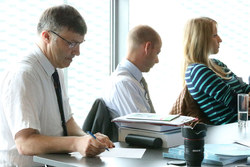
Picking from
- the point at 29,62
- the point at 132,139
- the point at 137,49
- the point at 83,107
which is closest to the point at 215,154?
the point at 132,139

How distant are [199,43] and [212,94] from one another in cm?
54

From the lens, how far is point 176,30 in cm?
452

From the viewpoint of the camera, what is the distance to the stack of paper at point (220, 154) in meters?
1.45

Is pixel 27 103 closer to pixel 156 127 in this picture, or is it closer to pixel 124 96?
pixel 156 127

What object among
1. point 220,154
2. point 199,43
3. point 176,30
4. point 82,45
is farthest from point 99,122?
point 176,30

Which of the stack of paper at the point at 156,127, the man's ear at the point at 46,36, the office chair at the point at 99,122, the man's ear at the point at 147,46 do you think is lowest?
the office chair at the point at 99,122

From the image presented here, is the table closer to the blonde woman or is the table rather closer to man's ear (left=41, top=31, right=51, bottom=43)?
man's ear (left=41, top=31, right=51, bottom=43)

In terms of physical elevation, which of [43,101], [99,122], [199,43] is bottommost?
[99,122]

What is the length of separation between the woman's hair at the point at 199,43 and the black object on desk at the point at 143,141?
5.39ft

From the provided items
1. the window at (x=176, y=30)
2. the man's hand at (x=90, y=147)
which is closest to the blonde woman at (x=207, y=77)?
the window at (x=176, y=30)

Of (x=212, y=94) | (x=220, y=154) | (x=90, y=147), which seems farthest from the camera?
(x=212, y=94)

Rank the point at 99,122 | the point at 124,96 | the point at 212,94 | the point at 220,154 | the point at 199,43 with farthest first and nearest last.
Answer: the point at 199,43 → the point at 212,94 → the point at 124,96 → the point at 99,122 → the point at 220,154

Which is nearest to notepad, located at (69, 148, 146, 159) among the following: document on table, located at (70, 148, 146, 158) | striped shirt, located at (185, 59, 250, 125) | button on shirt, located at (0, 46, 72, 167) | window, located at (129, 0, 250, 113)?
document on table, located at (70, 148, 146, 158)

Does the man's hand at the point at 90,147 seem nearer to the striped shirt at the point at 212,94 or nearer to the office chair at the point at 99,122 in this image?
the office chair at the point at 99,122
